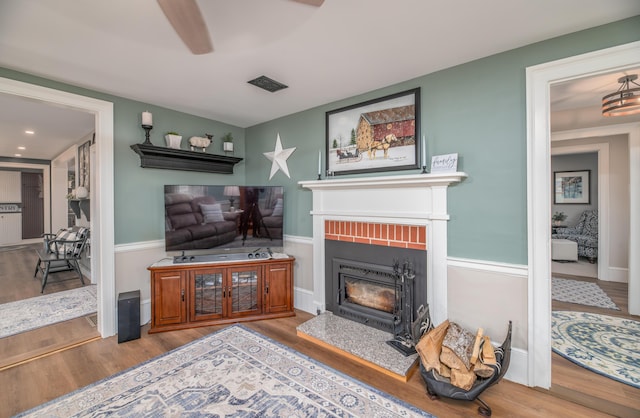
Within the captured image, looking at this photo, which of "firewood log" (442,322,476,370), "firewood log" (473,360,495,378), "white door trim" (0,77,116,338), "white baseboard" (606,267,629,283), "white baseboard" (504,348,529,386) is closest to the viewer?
"firewood log" (473,360,495,378)

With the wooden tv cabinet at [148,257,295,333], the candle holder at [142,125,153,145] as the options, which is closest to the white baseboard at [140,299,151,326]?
the wooden tv cabinet at [148,257,295,333]

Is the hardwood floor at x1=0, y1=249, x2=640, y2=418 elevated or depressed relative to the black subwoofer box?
depressed

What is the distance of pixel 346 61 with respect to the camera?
2170mm

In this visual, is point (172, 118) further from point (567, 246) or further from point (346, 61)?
point (567, 246)

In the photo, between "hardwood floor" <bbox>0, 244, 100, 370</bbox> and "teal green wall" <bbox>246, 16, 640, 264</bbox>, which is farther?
"hardwood floor" <bbox>0, 244, 100, 370</bbox>

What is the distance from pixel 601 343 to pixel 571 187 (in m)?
5.32

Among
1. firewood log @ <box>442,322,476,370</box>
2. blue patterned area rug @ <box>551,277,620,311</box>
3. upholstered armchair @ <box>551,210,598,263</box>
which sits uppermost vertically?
upholstered armchair @ <box>551,210,598,263</box>

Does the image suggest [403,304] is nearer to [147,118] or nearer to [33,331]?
[147,118]

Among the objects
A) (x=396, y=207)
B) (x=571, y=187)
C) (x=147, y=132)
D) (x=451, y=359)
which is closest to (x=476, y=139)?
(x=396, y=207)

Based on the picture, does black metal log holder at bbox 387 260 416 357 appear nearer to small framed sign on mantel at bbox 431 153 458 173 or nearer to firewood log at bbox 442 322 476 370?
firewood log at bbox 442 322 476 370

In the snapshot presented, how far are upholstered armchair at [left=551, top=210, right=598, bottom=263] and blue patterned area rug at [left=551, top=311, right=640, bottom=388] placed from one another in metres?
3.00

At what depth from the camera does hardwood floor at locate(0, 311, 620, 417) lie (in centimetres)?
176

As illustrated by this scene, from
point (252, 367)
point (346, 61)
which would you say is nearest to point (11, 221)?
point (252, 367)

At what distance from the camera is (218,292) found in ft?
9.93
